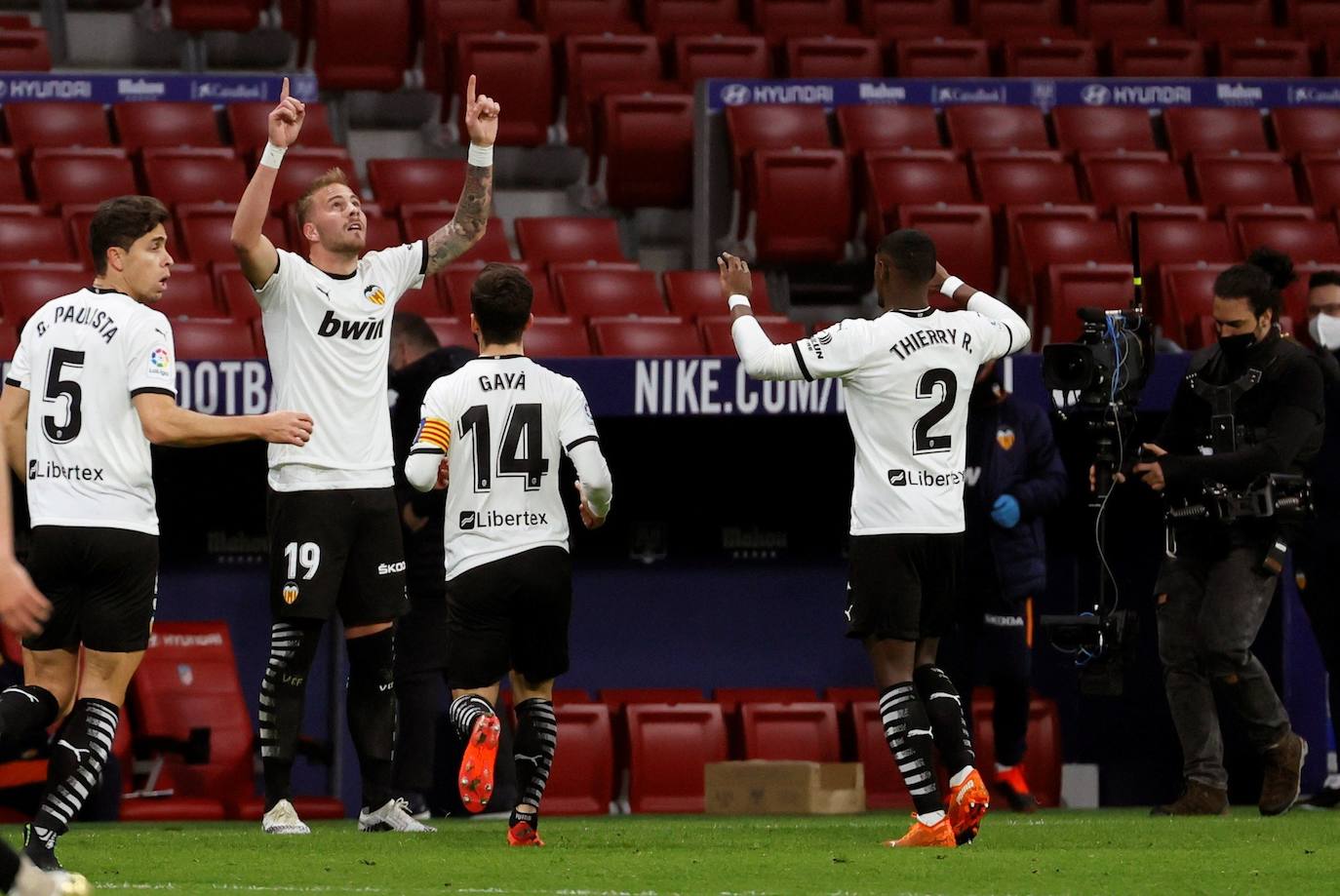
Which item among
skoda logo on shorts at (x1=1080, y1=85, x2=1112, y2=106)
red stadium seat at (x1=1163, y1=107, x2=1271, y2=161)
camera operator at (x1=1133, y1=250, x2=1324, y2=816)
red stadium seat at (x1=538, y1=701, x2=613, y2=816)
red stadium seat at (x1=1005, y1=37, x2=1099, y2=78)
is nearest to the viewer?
camera operator at (x1=1133, y1=250, x2=1324, y2=816)

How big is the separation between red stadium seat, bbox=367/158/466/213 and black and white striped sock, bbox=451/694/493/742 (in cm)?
583

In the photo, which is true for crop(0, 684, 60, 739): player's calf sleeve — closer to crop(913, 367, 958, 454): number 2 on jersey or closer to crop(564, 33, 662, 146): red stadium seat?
crop(913, 367, 958, 454): number 2 on jersey

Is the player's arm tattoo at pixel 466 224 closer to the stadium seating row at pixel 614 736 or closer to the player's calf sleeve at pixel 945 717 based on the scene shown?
the player's calf sleeve at pixel 945 717

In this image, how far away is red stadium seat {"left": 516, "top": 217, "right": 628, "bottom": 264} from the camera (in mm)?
12586

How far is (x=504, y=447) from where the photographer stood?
733cm

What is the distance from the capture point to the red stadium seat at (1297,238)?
41.7 ft

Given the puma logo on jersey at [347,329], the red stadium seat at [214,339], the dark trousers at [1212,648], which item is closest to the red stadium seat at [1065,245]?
the dark trousers at [1212,648]

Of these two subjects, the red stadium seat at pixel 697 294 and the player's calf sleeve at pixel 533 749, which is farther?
the red stadium seat at pixel 697 294

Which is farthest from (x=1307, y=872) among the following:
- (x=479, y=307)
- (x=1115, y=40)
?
(x=1115, y=40)

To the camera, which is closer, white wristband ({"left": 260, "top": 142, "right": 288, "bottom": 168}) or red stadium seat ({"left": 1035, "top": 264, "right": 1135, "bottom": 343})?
white wristband ({"left": 260, "top": 142, "right": 288, "bottom": 168})

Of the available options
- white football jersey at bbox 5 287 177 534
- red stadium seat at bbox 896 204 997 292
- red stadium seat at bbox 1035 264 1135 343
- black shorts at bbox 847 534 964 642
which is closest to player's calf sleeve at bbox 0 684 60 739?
white football jersey at bbox 5 287 177 534

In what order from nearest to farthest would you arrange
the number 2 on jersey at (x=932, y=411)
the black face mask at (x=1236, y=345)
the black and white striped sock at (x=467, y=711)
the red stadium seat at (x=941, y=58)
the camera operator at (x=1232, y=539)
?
the black and white striped sock at (x=467, y=711) → the number 2 on jersey at (x=932, y=411) → the camera operator at (x=1232, y=539) → the black face mask at (x=1236, y=345) → the red stadium seat at (x=941, y=58)

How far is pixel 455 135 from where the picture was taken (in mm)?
14125

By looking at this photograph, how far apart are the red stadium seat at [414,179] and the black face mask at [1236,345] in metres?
5.03
